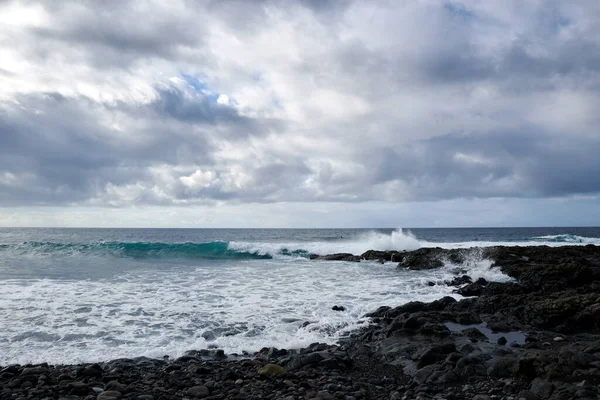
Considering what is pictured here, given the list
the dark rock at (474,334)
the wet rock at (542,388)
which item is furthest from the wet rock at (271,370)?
the dark rock at (474,334)

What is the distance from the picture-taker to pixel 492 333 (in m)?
8.64

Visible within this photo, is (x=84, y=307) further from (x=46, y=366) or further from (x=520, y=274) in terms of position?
(x=520, y=274)

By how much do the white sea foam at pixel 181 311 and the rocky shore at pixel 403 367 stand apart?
0.76 meters

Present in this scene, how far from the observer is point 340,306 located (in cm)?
1179

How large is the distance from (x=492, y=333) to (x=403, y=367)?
2715mm

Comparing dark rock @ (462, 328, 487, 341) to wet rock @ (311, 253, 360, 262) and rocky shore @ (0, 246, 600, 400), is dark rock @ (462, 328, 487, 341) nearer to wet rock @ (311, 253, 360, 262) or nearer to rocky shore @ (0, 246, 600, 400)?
rocky shore @ (0, 246, 600, 400)

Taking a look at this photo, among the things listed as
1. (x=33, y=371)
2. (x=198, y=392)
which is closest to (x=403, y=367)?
(x=198, y=392)

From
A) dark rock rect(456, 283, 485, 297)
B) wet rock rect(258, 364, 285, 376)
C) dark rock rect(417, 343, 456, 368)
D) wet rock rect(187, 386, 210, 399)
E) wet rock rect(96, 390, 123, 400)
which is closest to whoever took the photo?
wet rock rect(96, 390, 123, 400)

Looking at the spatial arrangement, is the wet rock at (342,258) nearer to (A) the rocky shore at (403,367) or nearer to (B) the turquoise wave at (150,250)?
(B) the turquoise wave at (150,250)

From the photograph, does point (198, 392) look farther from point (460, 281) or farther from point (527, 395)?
point (460, 281)

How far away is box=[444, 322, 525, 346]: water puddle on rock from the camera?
26.5ft

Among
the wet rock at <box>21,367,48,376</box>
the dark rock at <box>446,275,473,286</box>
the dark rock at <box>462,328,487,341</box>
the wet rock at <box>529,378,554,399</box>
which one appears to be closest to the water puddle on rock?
the dark rock at <box>462,328,487,341</box>

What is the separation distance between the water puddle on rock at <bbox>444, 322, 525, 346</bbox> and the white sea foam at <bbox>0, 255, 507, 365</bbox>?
A: 2.16m

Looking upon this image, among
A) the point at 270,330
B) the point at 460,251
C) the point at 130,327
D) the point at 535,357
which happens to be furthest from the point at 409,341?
the point at 460,251
